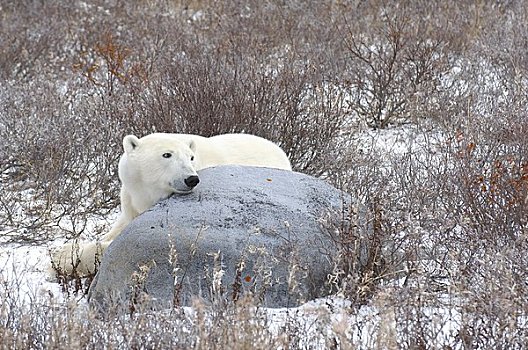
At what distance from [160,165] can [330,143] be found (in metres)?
1.97

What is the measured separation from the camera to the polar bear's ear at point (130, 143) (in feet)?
11.7

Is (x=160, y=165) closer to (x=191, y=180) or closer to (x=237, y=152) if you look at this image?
(x=191, y=180)

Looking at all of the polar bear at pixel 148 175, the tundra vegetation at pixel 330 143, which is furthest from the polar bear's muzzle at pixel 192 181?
the tundra vegetation at pixel 330 143

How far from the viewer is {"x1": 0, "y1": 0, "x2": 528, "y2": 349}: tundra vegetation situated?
8.00 feet

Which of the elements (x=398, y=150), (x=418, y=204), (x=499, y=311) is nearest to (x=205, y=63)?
(x=398, y=150)

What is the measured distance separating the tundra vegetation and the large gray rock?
12 cm

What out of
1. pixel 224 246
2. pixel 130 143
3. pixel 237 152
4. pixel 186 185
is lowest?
pixel 224 246

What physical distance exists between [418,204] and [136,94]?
222 cm

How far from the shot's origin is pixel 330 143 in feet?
17.3

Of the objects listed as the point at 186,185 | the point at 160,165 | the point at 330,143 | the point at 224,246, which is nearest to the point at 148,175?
the point at 160,165

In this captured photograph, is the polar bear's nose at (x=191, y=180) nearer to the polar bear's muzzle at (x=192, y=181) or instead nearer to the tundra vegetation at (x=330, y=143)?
the polar bear's muzzle at (x=192, y=181)

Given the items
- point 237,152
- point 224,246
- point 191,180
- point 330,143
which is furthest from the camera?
point 330,143

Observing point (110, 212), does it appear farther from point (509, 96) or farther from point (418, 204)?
point (509, 96)

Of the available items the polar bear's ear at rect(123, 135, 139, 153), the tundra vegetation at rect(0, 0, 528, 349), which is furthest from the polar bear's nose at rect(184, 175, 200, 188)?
the tundra vegetation at rect(0, 0, 528, 349)
